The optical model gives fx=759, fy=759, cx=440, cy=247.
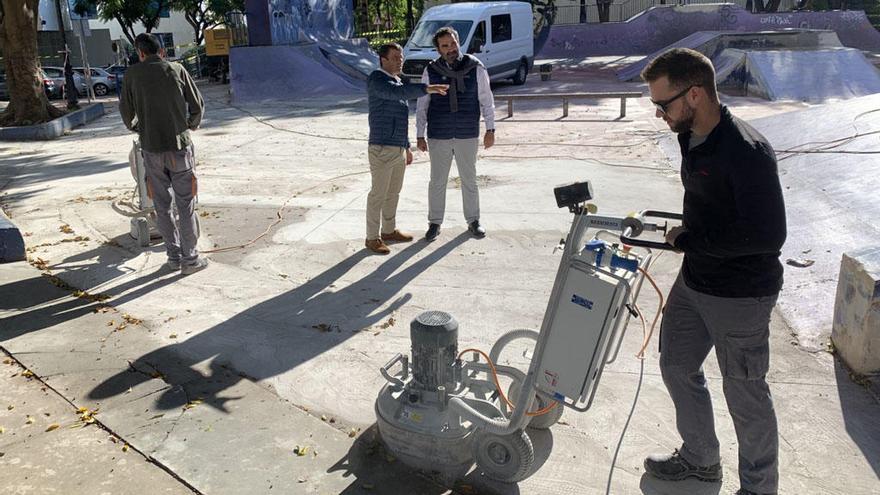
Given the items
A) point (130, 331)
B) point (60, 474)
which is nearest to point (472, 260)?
point (130, 331)

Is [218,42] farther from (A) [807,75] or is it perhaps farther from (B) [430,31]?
(A) [807,75]

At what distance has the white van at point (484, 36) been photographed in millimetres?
19281

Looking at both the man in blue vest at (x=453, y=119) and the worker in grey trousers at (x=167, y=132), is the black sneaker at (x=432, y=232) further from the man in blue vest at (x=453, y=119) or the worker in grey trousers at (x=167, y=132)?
the worker in grey trousers at (x=167, y=132)

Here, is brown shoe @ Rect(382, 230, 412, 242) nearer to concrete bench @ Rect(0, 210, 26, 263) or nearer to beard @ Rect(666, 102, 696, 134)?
concrete bench @ Rect(0, 210, 26, 263)

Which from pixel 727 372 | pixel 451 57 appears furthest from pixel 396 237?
pixel 727 372

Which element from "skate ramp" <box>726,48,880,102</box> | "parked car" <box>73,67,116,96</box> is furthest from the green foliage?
"skate ramp" <box>726,48,880,102</box>

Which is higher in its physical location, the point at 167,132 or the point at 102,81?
the point at 102,81

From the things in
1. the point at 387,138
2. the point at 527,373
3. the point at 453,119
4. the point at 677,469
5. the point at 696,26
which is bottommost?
the point at 677,469

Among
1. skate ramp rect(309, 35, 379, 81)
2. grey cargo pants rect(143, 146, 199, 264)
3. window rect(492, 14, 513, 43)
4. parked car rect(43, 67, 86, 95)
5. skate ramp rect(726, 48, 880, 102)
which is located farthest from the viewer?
parked car rect(43, 67, 86, 95)

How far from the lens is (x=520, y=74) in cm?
2166

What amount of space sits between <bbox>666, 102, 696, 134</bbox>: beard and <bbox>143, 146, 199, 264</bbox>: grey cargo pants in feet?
14.6

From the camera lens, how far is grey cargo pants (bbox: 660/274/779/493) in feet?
9.48

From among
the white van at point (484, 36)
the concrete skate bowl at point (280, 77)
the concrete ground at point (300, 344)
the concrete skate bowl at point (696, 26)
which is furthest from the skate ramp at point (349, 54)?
the concrete ground at point (300, 344)

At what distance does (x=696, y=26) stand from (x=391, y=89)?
26.6 meters
